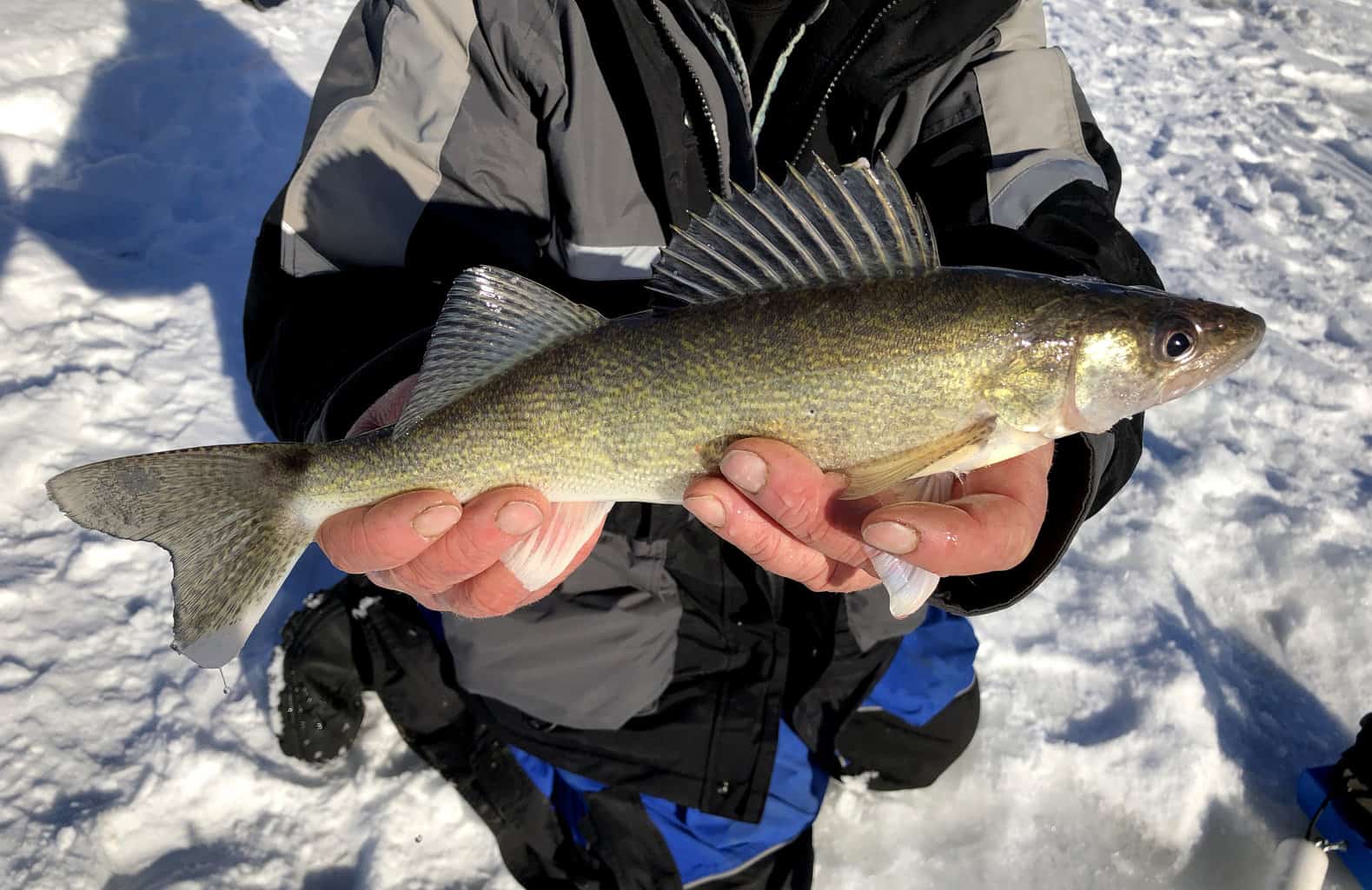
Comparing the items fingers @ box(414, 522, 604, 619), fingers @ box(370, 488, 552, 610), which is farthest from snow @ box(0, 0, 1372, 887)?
fingers @ box(370, 488, 552, 610)

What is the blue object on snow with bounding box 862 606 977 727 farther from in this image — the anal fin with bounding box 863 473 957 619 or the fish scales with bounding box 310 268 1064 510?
the fish scales with bounding box 310 268 1064 510

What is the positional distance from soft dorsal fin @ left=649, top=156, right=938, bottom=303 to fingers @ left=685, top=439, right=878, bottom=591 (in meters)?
0.39

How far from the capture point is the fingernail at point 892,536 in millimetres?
1719

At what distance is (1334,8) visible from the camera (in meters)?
8.24

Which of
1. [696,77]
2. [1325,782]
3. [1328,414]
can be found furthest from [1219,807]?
[696,77]

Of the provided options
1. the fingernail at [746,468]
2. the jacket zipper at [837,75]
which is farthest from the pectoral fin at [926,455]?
the jacket zipper at [837,75]

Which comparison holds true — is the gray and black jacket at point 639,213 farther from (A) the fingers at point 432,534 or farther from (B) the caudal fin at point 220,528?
(A) the fingers at point 432,534

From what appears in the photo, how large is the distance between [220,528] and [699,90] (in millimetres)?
1822

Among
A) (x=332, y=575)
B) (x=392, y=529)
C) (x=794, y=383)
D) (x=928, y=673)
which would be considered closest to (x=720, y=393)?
(x=794, y=383)

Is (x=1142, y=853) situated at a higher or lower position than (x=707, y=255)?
lower

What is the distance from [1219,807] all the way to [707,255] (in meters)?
2.70

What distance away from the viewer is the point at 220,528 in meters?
1.95

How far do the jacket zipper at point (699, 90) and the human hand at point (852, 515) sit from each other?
1.19m

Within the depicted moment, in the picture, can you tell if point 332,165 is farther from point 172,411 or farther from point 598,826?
point 598,826
